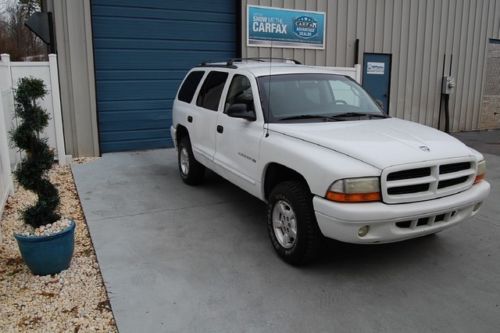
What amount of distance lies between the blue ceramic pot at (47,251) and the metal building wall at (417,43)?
287 inches

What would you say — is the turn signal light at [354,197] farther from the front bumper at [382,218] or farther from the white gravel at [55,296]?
the white gravel at [55,296]

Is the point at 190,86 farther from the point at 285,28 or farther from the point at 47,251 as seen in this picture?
the point at 285,28

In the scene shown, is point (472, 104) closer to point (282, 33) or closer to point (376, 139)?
point (282, 33)

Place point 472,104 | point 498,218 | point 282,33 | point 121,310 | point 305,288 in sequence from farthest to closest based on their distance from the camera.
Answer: point 472,104
point 282,33
point 498,218
point 305,288
point 121,310

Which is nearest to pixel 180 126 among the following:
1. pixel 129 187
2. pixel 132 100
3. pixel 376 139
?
pixel 129 187

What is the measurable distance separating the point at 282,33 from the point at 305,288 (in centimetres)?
800

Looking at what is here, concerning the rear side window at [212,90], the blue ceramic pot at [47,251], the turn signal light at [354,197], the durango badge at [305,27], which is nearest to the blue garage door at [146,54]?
the durango badge at [305,27]

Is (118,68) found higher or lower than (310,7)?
lower

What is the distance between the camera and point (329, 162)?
3.68 m

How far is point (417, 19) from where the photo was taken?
12531 millimetres

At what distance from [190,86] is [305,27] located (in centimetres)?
505

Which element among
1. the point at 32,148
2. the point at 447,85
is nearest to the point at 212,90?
the point at 32,148

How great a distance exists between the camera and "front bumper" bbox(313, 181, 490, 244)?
3533mm

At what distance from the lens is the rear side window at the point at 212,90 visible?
5.88 metres
